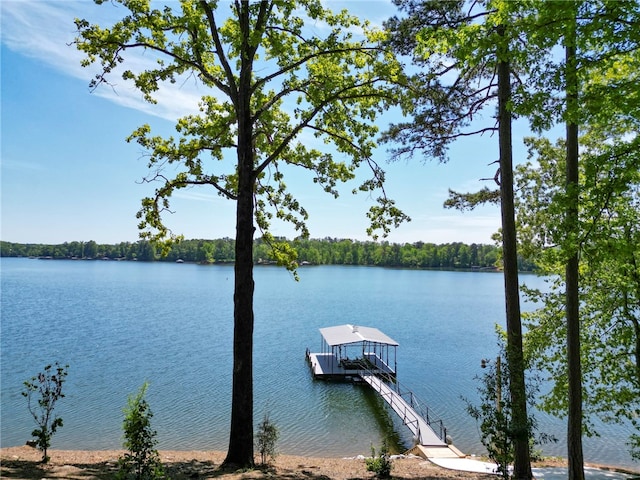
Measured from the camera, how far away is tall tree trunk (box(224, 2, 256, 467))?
7973 millimetres

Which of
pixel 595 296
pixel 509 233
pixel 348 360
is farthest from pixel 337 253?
pixel 509 233

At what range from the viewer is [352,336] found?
24.4 m

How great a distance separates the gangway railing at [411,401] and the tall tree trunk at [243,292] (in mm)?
8448

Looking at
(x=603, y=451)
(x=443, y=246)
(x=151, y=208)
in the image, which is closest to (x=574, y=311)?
(x=151, y=208)

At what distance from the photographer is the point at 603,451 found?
15.5 meters

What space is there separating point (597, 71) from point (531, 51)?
5.96 ft

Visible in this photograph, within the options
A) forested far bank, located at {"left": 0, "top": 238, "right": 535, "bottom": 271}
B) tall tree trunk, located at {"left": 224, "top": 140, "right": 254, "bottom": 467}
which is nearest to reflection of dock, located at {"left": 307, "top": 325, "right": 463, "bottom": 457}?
tall tree trunk, located at {"left": 224, "top": 140, "right": 254, "bottom": 467}

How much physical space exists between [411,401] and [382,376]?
149 inches

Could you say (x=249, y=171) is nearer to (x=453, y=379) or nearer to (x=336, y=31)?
(x=336, y=31)

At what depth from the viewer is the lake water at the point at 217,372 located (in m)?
15.5

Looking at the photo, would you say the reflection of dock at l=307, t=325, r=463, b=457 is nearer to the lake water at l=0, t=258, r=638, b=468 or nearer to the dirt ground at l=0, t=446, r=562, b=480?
the lake water at l=0, t=258, r=638, b=468

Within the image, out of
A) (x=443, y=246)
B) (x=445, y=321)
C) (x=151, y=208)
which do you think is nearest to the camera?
(x=151, y=208)

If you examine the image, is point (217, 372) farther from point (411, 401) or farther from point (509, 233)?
point (509, 233)

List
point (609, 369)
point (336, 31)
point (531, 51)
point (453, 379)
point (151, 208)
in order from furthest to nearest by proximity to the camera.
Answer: point (453, 379)
point (609, 369)
point (151, 208)
point (336, 31)
point (531, 51)
